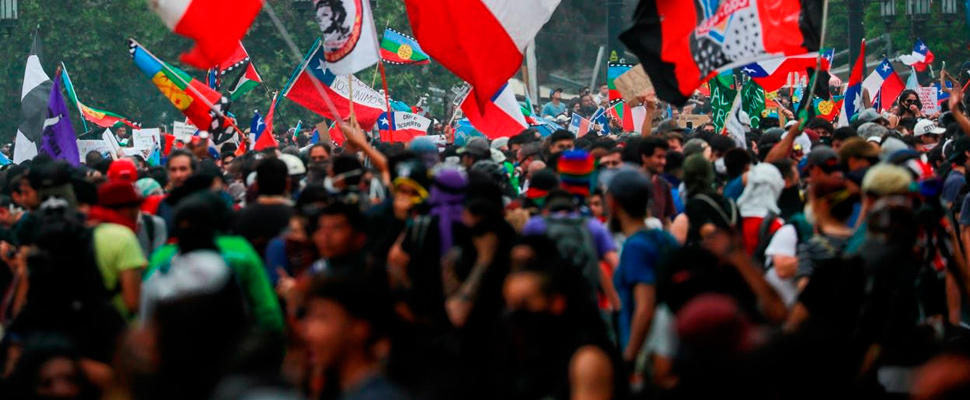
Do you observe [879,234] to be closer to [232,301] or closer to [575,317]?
[575,317]

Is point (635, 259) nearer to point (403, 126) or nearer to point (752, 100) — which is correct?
point (752, 100)

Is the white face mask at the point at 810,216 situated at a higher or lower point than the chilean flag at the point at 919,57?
Result: higher

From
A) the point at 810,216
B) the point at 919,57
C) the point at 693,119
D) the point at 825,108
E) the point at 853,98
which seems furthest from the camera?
the point at 919,57

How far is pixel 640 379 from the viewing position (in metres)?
6.57

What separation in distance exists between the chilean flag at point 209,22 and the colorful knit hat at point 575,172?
10.2ft

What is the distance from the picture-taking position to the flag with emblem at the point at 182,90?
14188 millimetres

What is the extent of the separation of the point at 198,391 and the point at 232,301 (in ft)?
5.88

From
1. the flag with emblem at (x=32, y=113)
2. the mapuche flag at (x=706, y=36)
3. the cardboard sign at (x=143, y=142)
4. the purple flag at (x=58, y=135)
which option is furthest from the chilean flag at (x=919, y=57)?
the mapuche flag at (x=706, y=36)

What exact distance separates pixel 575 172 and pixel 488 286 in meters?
2.19

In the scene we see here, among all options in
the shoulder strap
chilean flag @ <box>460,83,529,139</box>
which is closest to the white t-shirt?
the shoulder strap

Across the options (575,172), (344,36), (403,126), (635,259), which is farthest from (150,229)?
(403,126)

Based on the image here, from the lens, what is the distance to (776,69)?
54.6ft

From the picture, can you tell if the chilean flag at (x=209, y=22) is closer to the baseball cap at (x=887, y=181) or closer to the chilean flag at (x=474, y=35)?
the chilean flag at (x=474, y=35)

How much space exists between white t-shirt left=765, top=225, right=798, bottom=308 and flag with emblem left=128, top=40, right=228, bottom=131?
7.21 m
